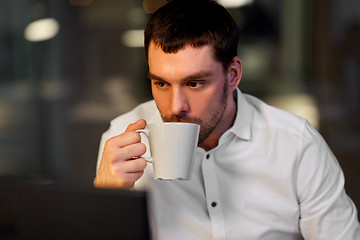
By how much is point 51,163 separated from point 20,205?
3155mm

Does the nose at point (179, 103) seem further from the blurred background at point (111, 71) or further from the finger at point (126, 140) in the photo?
the blurred background at point (111, 71)

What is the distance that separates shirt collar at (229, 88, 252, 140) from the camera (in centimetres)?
120

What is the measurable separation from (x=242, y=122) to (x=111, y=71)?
2.29 metres

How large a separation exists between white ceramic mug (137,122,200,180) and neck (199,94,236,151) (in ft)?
1.21

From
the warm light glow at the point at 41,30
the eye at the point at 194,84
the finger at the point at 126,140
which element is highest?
the warm light glow at the point at 41,30

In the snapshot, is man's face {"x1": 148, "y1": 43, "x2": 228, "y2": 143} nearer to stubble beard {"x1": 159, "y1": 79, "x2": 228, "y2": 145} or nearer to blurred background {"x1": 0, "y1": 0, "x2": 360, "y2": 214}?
stubble beard {"x1": 159, "y1": 79, "x2": 228, "y2": 145}

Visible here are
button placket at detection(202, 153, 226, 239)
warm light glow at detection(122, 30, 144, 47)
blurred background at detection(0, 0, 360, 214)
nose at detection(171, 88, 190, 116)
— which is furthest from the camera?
warm light glow at detection(122, 30, 144, 47)

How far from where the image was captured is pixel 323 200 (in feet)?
3.54

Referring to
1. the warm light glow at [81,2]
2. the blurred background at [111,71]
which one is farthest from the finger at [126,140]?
the warm light glow at [81,2]

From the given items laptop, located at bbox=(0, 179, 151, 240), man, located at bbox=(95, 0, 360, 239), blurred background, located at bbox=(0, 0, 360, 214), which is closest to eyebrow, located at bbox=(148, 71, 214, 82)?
man, located at bbox=(95, 0, 360, 239)

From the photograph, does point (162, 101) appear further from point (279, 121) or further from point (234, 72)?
point (279, 121)

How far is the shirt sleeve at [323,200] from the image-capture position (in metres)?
1.08

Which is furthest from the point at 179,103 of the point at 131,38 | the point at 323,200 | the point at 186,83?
the point at 131,38

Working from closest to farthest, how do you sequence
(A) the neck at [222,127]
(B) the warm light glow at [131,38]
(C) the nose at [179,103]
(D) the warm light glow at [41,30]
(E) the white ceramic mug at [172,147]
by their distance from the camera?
(E) the white ceramic mug at [172,147] < (C) the nose at [179,103] < (A) the neck at [222,127] < (B) the warm light glow at [131,38] < (D) the warm light glow at [41,30]
